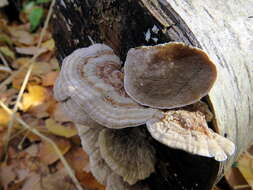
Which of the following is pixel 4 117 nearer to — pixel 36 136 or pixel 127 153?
pixel 36 136

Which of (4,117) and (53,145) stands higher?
(4,117)

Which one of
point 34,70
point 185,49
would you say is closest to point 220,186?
point 185,49

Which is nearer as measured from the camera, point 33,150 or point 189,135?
point 189,135

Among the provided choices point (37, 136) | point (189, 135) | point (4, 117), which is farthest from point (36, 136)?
point (189, 135)

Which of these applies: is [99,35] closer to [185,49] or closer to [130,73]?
[130,73]

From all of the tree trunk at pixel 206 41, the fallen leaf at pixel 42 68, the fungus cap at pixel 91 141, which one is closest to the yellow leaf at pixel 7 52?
the fallen leaf at pixel 42 68
